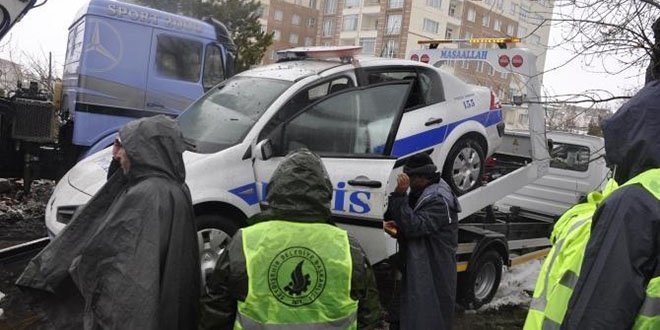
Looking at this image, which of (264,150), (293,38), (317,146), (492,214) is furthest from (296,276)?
(293,38)

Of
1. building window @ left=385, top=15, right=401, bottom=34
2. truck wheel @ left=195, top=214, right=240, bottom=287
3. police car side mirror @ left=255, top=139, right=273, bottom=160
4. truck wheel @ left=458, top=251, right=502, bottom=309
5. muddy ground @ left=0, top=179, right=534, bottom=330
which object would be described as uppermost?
building window @ left=385, top=15, right=401, bottom=34

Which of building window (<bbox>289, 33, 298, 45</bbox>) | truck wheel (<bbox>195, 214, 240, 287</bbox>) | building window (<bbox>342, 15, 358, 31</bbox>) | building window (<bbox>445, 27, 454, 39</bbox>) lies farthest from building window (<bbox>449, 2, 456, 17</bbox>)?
truck wheel (<bbox>195, 214, 240, 287</bbox>)

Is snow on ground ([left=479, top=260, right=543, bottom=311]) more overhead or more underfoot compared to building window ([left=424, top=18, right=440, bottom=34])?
more underfoot

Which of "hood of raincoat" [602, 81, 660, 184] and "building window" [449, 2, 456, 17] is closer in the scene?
"hood of raincoat" [602, 81, 660, 184]

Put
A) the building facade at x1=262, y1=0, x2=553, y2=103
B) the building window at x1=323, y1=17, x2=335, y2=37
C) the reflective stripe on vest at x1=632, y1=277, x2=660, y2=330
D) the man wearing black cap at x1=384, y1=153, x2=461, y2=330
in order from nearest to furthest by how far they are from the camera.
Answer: the reflective stripe on vest at x1=632, y1=277, x2=660, y2=330 < the man wearing black cap at x1=384, y1=153, x2=461, y2=330 < the building facade at x1=262, y1=0, x2=553, y2=103 < the building window at x1=323, y1=17, x2=335, y2=37

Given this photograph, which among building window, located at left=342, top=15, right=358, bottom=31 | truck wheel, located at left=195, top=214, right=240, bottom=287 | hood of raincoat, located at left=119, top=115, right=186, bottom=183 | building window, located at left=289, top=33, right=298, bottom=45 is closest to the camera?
hood of raincoat, located at left=119, top=115, right=186, bottom=183

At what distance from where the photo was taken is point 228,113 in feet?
16.0

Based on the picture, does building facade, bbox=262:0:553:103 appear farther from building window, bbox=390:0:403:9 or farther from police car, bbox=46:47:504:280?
police car, bbox=46:47:504:280

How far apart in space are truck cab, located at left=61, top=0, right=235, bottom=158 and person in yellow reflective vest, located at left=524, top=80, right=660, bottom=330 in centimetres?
739

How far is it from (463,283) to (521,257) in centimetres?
137

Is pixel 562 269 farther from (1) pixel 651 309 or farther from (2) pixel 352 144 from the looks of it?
(2) pixel 352 144

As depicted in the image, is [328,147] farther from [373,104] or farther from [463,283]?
[463,283]

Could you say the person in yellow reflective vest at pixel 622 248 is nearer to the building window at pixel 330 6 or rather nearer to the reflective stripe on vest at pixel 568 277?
the reflective stripe on vest at pixel 568 277

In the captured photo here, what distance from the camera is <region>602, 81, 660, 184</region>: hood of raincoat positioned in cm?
171
